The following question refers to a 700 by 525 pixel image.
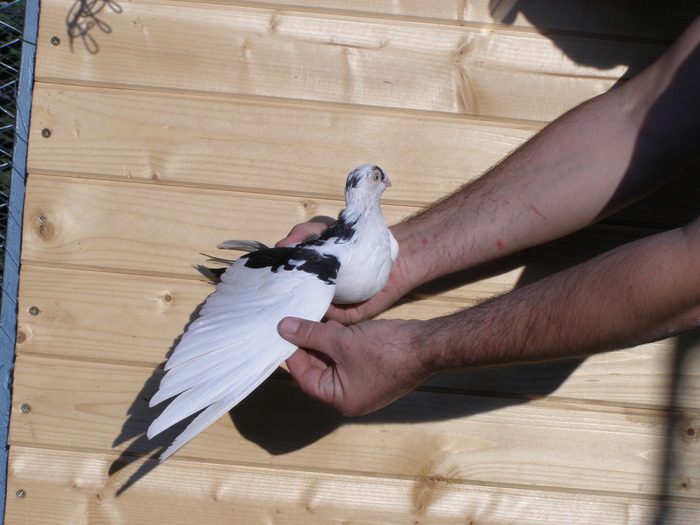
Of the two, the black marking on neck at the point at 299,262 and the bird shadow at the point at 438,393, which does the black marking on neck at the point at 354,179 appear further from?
the bird shadow at the point at 438,393

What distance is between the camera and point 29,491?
4.13 feet

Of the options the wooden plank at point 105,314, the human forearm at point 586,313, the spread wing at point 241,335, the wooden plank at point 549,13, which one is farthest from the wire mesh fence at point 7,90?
the human forearm at point 586,313

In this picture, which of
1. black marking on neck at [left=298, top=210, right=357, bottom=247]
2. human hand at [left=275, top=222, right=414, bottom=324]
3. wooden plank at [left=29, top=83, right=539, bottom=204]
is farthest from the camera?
wooden plank at [left=29, top=83, right=539, bottom=204]

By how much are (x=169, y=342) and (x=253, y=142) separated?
1.48ft

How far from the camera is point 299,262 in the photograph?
97 centimetres

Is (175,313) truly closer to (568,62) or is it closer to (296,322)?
Answer: (296,322)

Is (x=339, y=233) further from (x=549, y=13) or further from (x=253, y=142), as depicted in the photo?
(x=549, y=13)

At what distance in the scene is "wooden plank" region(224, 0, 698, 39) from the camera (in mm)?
1296

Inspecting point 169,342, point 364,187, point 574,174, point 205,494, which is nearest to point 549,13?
point 574,174

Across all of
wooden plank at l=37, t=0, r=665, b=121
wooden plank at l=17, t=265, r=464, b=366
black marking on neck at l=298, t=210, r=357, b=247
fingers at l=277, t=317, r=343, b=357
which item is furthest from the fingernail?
wooden plank at l=37, t=0, r=665, b=121

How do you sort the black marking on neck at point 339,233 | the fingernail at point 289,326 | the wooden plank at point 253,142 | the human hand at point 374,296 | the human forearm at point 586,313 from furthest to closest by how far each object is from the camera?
the wooden plank at point 253,142 < the human hand at point 374,296 < the black marking on neck at point 339,233 < the fingernail at point 289,326 < the human forearm at point 586,313

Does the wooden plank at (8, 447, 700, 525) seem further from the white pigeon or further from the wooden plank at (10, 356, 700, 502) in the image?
the white pigeon

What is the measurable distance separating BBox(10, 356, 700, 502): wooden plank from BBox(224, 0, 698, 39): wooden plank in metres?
0.80

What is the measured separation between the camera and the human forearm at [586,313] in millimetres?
785
